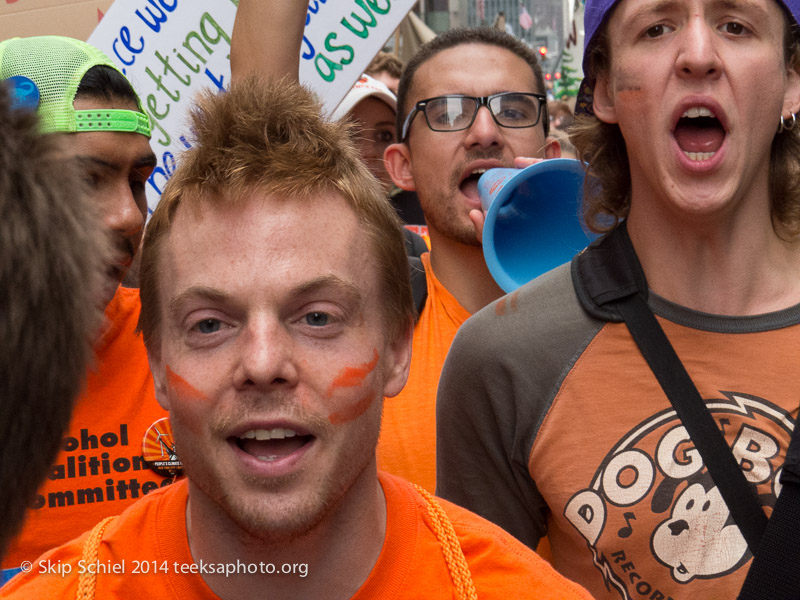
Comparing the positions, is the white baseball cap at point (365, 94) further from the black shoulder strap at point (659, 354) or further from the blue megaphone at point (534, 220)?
the black shoulder strap at point (659, 354)

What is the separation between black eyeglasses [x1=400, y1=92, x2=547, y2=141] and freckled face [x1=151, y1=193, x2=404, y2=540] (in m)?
1.65

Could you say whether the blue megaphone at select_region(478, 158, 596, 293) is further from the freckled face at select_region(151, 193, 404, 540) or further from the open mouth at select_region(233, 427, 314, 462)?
the open mouth at select_region(233, 427, 314, 462)

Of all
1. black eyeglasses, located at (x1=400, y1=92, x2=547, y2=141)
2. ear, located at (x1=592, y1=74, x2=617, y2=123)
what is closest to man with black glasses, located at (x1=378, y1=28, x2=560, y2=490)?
black eyeglasses, located at (x1=400, y1=92, x2=547, y2=141)

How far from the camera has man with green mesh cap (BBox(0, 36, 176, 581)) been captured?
2365mm

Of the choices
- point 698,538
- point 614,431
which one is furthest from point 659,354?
point 698,538

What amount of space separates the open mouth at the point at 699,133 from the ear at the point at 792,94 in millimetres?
175

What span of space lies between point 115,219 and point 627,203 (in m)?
1.40

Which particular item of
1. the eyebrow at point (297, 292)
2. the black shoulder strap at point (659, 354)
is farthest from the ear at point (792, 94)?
the eyebrow at point (297, 292)

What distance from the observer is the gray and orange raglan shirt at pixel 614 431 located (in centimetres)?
210

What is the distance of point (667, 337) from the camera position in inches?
88.3

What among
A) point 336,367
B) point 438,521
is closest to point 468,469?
point 438,521

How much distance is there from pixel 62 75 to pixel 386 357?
50.5 inches

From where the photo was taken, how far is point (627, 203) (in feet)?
8.95

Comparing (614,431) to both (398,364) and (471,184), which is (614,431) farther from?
(471,184)
